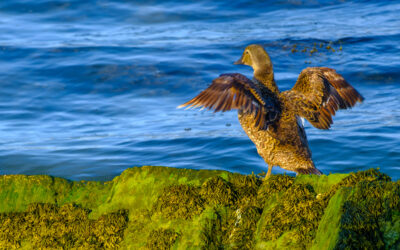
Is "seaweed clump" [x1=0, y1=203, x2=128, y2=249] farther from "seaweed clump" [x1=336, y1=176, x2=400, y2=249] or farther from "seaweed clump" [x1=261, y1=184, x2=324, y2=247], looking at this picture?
"seaweed clump" [x1=336, y1=176, x2=400, y2=249]

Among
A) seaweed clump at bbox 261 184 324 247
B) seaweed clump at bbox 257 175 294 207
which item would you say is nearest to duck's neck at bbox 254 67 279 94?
seaweed clump at bbox 257 175 294 207

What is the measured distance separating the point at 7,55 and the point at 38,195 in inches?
516

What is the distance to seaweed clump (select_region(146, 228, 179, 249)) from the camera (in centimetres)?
426

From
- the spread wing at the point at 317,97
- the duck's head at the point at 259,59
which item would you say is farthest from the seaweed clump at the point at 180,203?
the duck's head at the point at 259,59

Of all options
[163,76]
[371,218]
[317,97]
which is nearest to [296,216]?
[371,218]

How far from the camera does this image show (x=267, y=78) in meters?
6.58

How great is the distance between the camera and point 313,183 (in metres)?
4.35

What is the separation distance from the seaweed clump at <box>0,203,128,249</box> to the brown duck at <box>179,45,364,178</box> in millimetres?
1735

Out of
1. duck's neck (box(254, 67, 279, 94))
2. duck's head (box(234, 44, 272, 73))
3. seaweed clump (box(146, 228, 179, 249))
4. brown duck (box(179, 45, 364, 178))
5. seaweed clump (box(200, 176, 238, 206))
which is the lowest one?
seaweed clump (box(146, 228, 179, 249))

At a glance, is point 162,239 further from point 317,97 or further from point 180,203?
point 317,97

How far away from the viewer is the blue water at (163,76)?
32.5 feet

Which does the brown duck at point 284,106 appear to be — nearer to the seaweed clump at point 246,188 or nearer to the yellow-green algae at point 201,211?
the seaweed clump at point 246,188

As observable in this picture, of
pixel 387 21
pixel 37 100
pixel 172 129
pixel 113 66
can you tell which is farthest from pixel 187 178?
pixel 387 21

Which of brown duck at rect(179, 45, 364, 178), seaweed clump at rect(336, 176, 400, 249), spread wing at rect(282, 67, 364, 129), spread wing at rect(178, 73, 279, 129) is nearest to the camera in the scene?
seaweed clump at rect(336, 176, 400, 249)
